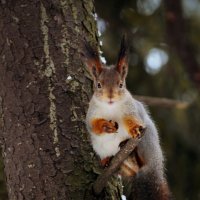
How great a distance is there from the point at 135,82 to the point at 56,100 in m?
1.88

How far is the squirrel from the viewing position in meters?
2.71

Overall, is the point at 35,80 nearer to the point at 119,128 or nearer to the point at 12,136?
the point at 12,136

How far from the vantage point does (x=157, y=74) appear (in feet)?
16.2

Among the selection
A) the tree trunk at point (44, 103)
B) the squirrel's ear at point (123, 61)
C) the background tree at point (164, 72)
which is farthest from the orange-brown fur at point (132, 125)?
the background tree at point (164, 72)

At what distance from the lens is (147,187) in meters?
2.91

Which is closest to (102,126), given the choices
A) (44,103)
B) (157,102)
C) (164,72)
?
(44,103)

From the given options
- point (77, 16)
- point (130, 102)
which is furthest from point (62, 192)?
point (77, 16)

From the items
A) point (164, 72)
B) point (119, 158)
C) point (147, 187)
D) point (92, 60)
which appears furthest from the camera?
point (164, 72)

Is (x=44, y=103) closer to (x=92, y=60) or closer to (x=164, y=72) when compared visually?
(x=92, y=60)

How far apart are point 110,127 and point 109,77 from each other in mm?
197

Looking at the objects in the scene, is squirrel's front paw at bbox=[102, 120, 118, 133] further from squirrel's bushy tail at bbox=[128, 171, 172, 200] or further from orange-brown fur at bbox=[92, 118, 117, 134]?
squirrel's bushy tail at bbox=[128, 171, 172, 200]

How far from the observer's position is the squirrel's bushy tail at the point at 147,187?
2.89 meters

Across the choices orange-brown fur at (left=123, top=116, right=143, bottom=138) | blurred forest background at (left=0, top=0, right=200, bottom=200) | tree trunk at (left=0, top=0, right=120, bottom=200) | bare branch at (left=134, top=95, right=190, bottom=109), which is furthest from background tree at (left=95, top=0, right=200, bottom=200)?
orange-brown fur at (left=123, top=116, right=143, bottom=138)

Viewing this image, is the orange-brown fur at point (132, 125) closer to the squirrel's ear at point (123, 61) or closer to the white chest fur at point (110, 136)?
the white chest fur at point (110, 136)
